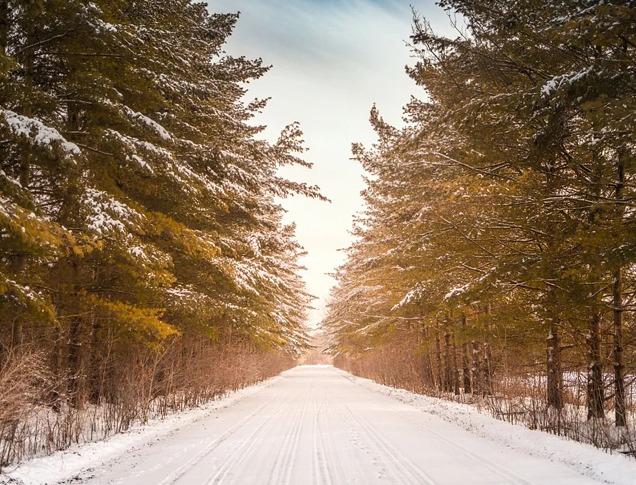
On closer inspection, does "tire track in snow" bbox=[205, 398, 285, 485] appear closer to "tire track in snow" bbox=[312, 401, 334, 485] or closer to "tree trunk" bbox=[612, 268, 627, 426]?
"tire track in snow" bbox=[312, 401, 334, 485]

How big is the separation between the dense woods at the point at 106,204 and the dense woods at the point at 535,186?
5.27 meters

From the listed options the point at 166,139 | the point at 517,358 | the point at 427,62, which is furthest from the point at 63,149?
the point at 517,358

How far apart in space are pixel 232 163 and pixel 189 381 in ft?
27.6

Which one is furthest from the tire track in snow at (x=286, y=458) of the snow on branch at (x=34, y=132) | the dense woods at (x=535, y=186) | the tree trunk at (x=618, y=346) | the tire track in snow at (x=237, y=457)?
the tree trunk at (x=618, y=346)

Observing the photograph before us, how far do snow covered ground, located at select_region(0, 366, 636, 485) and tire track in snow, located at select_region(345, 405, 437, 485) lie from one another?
1 centimetres

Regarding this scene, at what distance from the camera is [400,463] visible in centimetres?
716

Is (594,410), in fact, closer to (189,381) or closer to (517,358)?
(517,358)

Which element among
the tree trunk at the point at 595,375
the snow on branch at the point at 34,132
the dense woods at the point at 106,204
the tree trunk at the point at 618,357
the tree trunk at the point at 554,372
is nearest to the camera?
the snow on branch at the point at 34,132

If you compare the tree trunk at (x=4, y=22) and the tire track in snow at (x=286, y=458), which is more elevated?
the tree trunk at (x=4, y=22)

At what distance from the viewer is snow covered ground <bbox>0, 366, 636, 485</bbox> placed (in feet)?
20.7

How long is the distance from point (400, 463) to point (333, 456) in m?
1.16

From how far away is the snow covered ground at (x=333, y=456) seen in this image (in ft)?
20.7

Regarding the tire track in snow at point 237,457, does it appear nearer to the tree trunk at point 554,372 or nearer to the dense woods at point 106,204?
the dense woods at point 106,204

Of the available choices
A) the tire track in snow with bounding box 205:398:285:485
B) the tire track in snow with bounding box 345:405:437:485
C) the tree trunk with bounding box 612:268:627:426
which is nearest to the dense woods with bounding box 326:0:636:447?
the tree trunk with bounding box 612:268:627:426
